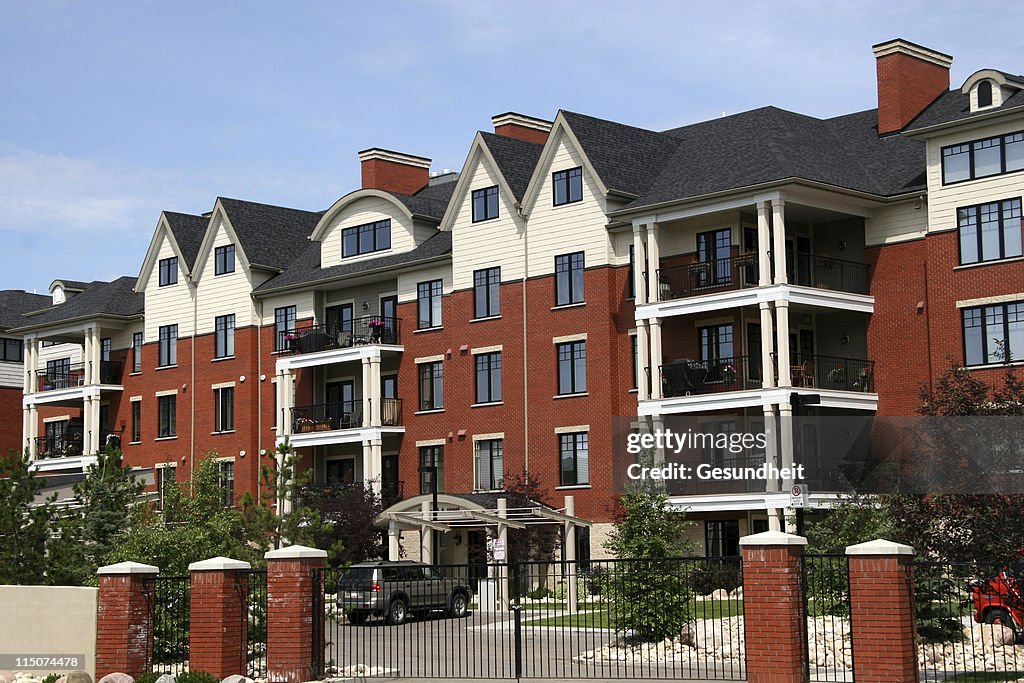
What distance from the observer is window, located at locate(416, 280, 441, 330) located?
5222 cm

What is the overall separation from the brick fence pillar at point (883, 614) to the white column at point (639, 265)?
2583cm

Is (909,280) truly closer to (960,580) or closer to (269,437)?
(960,580)

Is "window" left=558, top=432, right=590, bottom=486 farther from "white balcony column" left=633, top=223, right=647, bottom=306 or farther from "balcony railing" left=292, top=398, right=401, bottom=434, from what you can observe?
"balcony railing" left=292, top=398, right=401, bottom=434

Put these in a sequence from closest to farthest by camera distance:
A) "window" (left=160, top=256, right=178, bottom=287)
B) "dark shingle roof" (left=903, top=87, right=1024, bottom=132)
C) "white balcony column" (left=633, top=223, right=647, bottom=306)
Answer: "dark shingle roof" (left=903, top=87, right=1024, bottom=132) → "white balcony column" (left=633, top=223, right=647, bottom=306) → "window" (left=160, top=256, right=178, bottom=287)

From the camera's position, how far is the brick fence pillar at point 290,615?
875 inches

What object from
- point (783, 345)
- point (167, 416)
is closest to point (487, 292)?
point (783, 345)

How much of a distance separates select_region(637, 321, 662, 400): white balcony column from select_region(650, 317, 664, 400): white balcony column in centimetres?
4

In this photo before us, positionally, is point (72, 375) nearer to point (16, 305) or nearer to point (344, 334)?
point (16, 305)

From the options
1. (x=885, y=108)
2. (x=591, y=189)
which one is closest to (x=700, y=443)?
(x=591, y=189)

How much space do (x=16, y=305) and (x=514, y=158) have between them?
38873 millimetres

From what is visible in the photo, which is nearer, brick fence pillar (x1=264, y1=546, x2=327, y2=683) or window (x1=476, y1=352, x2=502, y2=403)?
brick fence pillar (x1=264, y1=546, x2=327, y2=683)

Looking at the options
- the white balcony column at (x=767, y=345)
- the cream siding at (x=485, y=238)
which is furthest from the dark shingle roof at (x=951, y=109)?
the cream siding at (x=485, y=238)

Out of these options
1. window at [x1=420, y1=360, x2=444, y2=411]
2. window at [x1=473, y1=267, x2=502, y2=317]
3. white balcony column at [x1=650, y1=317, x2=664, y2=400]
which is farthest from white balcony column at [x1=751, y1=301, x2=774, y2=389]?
window at [x1=420, y1=360, x2=444, y2=411]

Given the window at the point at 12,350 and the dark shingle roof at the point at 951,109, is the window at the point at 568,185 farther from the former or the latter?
the window at the point at 12,350
